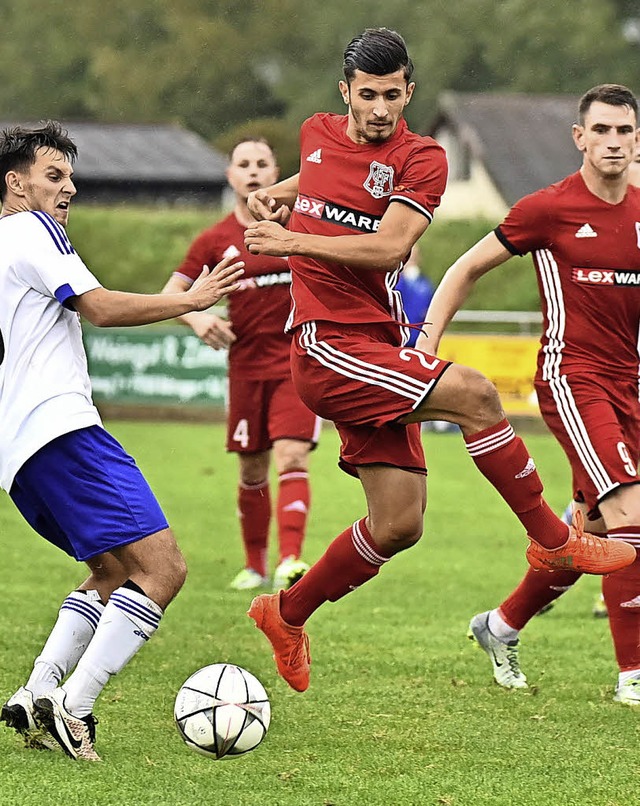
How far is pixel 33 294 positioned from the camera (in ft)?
16.2

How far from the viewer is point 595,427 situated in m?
6.05

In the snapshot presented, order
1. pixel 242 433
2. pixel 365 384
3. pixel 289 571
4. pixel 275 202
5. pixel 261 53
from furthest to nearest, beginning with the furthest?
pixel 261 53
pixel 242 433
pixel 289 571
pixel 275 202
pixel 365 384

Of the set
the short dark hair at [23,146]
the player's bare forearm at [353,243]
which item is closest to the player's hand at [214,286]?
the player's bare forearm at [353,243]

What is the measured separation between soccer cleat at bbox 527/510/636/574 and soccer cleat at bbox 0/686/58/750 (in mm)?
1910

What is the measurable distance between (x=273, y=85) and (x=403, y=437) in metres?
67.0

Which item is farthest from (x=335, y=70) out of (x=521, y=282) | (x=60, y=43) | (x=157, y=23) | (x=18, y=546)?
(x=18, y=546)

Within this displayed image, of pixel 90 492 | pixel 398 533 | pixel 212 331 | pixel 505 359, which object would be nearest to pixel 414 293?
pixel 505 359

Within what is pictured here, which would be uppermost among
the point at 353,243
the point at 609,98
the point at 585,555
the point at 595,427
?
the point at 609,98

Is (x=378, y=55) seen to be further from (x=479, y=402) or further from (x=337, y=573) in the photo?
(x=337, y=573)

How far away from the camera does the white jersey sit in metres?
4.88

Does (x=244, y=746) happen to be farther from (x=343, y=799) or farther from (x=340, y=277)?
(x=340, y=277)

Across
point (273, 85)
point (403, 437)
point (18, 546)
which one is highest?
point (273, 85)

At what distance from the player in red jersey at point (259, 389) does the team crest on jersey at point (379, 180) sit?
343cm

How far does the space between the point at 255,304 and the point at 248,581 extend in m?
1.75
